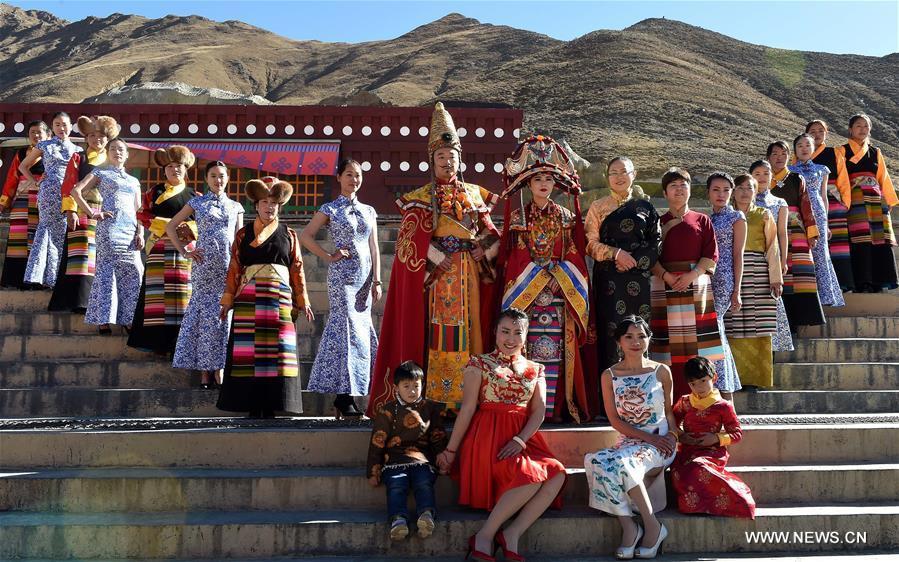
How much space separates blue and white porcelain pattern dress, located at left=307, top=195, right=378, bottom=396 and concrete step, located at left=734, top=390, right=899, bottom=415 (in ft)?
8.15

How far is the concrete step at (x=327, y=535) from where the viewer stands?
431cm

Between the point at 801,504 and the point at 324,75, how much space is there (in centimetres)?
5528

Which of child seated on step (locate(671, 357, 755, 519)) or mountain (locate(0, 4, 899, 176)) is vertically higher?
mountain (locate(0, 4, 899, 176))

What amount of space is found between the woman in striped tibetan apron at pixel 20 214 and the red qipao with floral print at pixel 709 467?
581cm

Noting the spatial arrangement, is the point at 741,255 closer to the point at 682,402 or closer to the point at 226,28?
the point at 682,402

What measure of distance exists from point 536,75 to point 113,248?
34322 mm

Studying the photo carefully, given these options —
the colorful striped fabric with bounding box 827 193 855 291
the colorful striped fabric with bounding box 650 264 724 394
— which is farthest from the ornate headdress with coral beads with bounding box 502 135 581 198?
the colorful striped fabric with bounding box 827 193 855 291

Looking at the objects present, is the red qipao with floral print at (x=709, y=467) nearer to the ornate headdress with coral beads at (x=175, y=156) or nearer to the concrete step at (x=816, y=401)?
the concrete step at (x=816, y=401)

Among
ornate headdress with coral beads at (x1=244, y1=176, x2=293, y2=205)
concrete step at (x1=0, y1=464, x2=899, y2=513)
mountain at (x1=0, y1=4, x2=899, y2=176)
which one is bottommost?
concrete step at (x1=0, y1=464, x2=899, y2=513)

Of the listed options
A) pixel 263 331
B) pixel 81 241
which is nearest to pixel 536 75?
pixel 81 241

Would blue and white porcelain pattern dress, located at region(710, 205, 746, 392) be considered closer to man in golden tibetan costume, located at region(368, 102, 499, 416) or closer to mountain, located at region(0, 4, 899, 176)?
man in golden tibetan costume, located at region(368, 102, 499, 416)

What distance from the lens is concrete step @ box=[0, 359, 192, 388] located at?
627cm

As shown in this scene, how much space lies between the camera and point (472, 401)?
14.9ft

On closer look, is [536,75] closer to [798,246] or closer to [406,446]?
[798,246]
